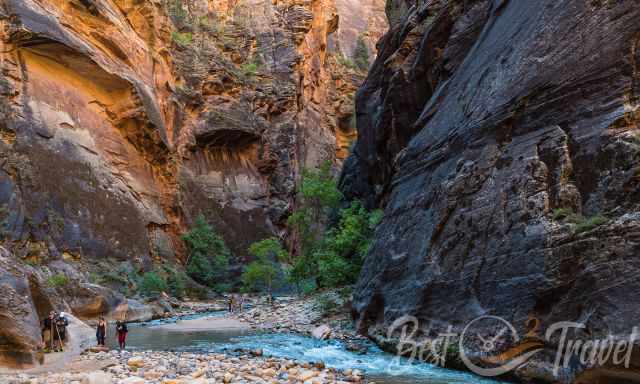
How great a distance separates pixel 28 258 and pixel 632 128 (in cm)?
2702

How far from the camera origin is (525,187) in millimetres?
10078

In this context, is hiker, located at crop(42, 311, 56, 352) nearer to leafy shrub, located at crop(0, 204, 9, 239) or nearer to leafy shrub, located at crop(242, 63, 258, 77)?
leafy shrub, located at crop(0, 204, 9, 239)

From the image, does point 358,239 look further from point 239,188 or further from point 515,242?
point 239,188

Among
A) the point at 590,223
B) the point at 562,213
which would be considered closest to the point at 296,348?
the point at 562,213

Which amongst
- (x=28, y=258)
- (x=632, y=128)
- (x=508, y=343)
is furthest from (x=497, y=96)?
(x=28, y=258)

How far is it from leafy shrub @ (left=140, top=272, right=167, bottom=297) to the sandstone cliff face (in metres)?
2.46

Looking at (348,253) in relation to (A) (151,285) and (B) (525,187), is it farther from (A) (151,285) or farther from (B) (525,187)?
(B) (525,187)

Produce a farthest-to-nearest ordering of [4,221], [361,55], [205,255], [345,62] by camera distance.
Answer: [361,55] < [345,62] < [205,255] < [4,221]

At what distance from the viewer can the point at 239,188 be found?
5188cm

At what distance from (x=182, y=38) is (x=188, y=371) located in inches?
1857

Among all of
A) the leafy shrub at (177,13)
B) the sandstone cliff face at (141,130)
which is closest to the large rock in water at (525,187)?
the sandstone cliff face at (141,130)

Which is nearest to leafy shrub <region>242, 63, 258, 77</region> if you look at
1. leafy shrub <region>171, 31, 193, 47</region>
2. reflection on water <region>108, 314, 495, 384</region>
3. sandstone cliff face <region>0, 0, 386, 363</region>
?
sandstone cliff face <region>0, 0, 386, 363</region>

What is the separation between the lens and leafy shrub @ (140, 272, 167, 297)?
30.5m

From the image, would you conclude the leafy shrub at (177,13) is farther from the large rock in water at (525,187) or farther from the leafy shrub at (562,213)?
the leafy shrub at (562,213)
